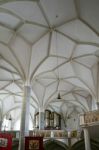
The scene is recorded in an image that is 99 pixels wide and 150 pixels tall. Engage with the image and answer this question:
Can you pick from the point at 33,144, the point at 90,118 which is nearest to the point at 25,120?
the point at 33,144

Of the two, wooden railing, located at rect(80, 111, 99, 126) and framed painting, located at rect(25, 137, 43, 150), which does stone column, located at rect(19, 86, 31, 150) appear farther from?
wooden railing, located at rect(80, 111, 99, 126)

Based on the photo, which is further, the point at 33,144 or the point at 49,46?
the point at 49,46

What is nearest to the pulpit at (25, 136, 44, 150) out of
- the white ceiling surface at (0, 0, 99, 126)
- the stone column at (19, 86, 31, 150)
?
the stone column at (19, 86, 31, 150)

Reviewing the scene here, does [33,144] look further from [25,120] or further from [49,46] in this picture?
[49,46]

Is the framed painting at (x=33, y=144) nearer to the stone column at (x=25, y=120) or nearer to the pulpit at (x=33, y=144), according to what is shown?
the pulpit at (x=33, y=144)

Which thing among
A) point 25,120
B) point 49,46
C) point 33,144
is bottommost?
point 33,144

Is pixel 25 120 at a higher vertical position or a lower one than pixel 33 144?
higher

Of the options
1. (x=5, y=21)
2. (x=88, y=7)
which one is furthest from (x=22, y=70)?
(x=88, y=7)

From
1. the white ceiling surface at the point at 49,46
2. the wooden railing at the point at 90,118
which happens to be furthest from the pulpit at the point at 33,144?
the white ceiling surface at the point at 49,46

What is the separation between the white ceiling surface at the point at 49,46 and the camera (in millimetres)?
13930

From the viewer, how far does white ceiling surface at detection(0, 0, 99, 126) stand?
548 inches

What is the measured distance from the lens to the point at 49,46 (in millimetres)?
18406

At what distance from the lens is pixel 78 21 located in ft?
49.5

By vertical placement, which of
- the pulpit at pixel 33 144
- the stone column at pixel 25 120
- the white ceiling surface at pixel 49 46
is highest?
the white ceiling surface at pixel 49 46
